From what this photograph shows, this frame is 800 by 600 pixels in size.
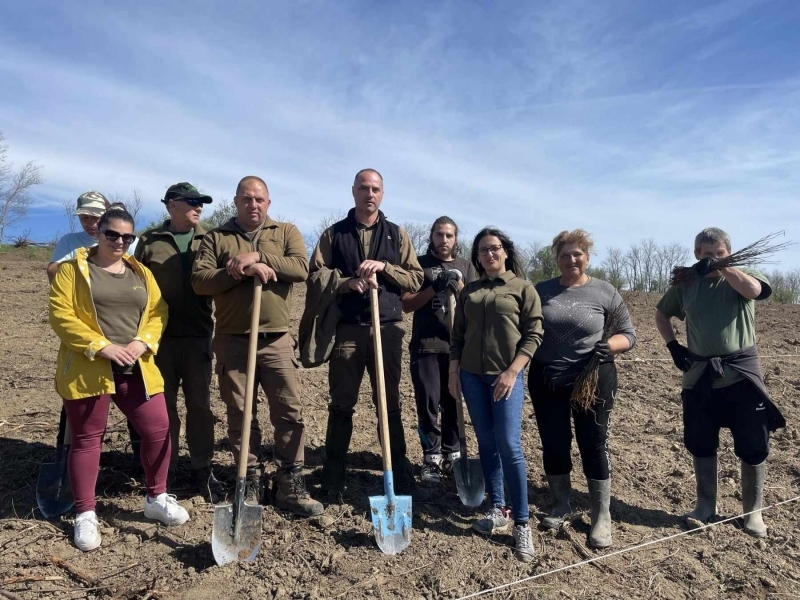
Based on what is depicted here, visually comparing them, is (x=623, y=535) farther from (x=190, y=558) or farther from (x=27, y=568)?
(x=27, y=568)

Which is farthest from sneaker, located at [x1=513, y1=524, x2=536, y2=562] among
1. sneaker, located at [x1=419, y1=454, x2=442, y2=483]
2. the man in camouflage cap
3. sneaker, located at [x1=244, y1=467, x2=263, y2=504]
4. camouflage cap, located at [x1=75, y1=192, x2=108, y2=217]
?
camouflage cap, located at [x1=75, y1=192, x2=108, y2=217]

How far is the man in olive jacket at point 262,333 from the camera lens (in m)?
3.85

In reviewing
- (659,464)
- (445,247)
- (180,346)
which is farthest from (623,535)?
(180,346)

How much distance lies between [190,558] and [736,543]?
3.61m

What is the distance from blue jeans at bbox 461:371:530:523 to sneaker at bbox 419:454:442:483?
2.69ft

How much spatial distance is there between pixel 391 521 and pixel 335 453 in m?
0.81

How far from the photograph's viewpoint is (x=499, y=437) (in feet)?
11.7

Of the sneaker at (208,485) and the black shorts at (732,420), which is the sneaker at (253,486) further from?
the black shorts at (732,420)

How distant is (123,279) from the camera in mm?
3619

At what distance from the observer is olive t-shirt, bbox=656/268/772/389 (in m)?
3.99

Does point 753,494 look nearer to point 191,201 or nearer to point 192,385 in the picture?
point 192,385

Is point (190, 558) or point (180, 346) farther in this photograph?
point (180, 346)

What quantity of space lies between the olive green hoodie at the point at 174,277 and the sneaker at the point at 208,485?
1.05 m

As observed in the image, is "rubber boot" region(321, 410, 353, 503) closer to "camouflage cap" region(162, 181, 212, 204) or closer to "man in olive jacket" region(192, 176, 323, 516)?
"man in olive jacket" region(192, 176, 323, 516)
